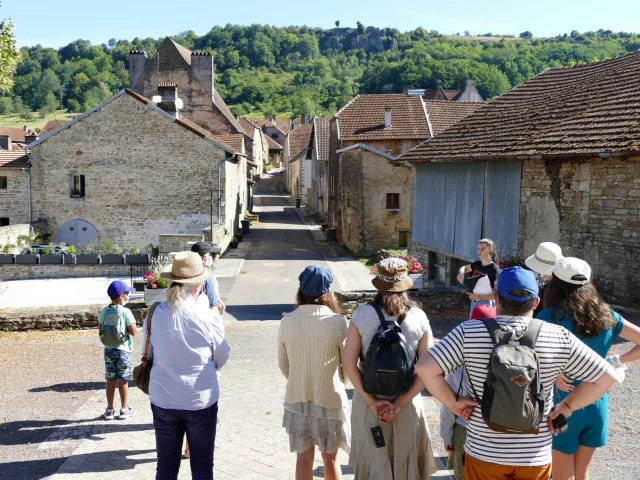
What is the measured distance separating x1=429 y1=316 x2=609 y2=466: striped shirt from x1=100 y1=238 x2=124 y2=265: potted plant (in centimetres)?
2210

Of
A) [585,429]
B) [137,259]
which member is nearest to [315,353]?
[585,429]

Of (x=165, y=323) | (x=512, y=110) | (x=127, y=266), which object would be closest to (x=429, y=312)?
(x=512, y=110)

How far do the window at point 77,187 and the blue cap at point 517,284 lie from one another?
91.6ft

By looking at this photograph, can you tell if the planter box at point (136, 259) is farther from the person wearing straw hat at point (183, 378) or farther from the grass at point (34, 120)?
the grass at point (34, 120)

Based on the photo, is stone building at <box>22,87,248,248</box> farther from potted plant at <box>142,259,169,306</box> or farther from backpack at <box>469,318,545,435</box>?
backpack at <box>469,318,545,435</box>

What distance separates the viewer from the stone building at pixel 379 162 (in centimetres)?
3062

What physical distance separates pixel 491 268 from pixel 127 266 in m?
18.8

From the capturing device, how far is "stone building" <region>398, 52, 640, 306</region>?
12.0 metres

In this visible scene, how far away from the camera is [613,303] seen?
39.6 ft

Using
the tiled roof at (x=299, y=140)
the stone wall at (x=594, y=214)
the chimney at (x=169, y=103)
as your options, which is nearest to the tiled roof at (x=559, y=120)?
the stone wall at (x=594, y=214)

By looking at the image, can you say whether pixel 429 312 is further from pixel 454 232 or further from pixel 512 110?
pixel 512 110

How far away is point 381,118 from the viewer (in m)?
32.8

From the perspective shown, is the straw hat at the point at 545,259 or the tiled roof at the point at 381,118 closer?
the straw hat at the point at 545,259

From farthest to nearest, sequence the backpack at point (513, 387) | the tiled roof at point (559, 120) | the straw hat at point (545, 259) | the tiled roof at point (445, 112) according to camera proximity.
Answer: the tiled roof at point (445, 112) → the tiled roof at point (559, 120) → the straw hat at point (545, 259) → the backpack at point (513, 387)
